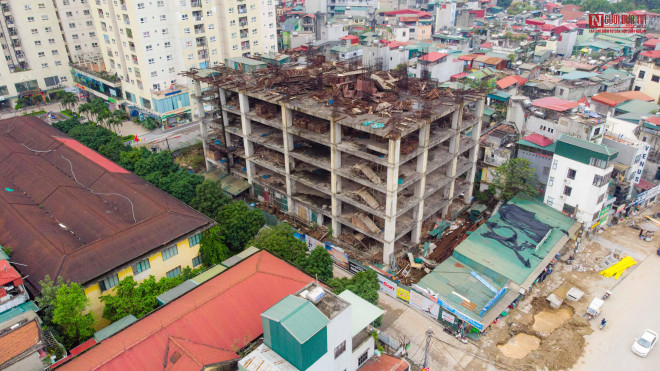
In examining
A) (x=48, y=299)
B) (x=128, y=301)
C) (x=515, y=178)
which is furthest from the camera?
(x=515, y=178)

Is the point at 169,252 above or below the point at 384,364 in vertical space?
above

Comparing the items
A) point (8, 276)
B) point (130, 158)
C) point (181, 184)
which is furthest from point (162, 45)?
point (8, 276)

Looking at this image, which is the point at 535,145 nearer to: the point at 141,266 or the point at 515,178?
the point at 515,178

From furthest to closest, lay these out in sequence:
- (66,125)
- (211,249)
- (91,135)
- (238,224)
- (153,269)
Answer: (66,125)
(91,135)
(238,224)
(211,249)
(153,269)

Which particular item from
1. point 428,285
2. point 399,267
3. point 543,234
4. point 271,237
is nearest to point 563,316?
point 543,234

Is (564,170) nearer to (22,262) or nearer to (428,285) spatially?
(428,285)

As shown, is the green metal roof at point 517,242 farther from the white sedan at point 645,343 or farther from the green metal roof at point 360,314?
the green metal roof at point 360,314
